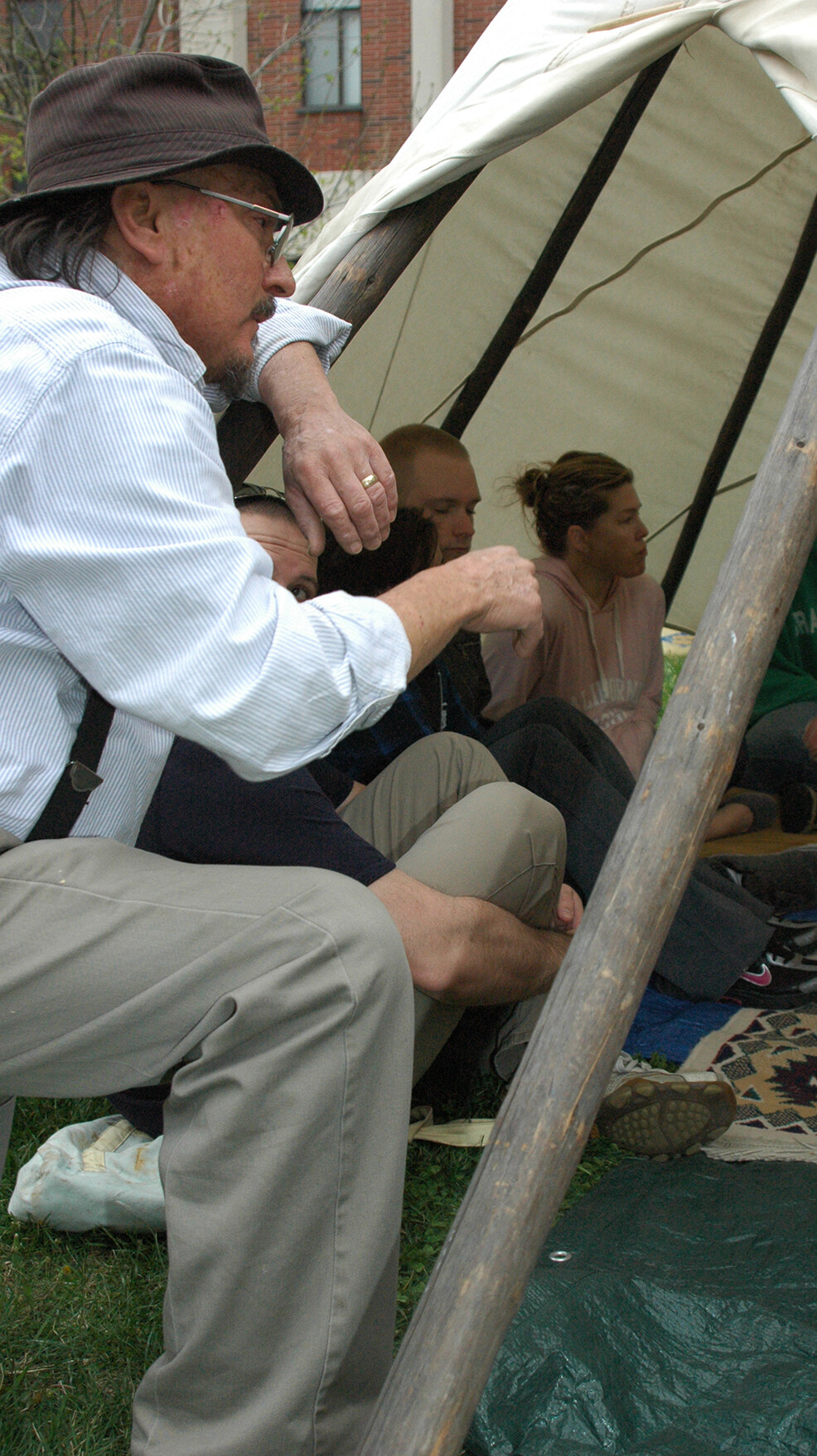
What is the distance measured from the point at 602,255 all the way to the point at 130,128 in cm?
276

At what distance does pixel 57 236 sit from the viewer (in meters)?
1.63

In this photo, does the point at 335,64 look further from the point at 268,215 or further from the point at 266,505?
the point at 268,215

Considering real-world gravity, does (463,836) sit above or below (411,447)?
below

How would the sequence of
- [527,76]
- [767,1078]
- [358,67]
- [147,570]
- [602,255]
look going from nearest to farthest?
[147,570], [527,76], [767,1078], [602,255], [358,67]

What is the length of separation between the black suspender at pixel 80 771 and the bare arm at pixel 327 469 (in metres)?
0.65

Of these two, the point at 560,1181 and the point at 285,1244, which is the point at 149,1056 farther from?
the point at 560,1181

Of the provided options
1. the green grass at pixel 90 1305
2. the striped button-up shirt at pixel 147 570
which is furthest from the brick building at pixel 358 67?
the striped button-up shirt at pixel 147 570

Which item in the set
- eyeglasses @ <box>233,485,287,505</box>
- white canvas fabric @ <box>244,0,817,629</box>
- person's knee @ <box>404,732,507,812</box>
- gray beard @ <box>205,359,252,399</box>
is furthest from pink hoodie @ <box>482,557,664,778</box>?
gray beard @ <box>205,359,252,399</box>

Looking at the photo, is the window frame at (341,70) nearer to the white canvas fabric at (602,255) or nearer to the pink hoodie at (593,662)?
the white canvas fabric at (602,255)

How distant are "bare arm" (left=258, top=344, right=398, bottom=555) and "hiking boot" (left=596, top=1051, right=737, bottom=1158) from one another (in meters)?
1.12

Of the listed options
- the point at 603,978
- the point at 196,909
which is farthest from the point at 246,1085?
the point at 603,978

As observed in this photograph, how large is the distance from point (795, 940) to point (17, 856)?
230 centimetres

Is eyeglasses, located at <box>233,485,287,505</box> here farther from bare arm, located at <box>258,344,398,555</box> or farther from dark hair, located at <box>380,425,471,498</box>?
dark hair, located at <box>380,425,471,498</box>

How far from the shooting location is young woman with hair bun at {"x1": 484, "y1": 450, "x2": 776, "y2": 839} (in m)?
3.81
